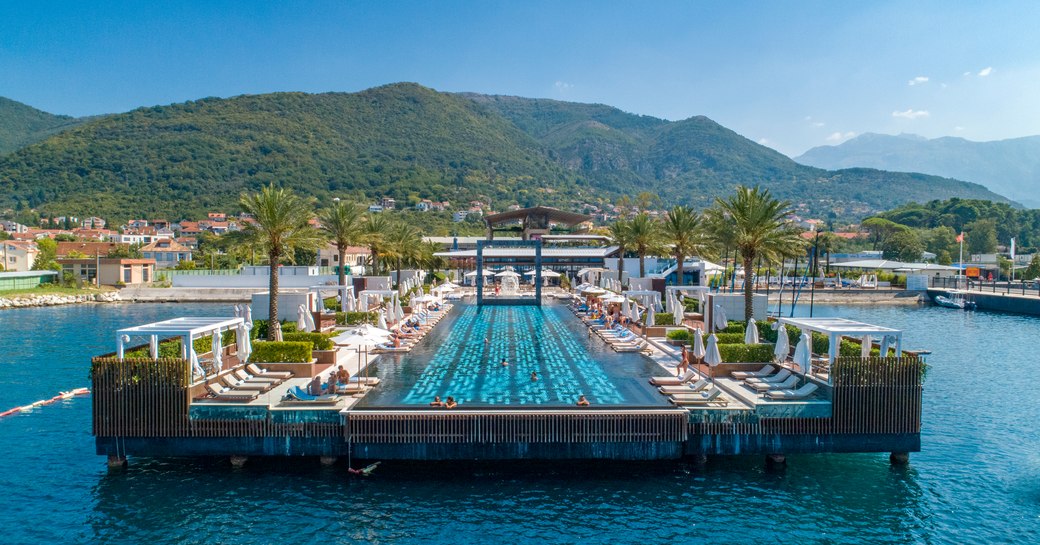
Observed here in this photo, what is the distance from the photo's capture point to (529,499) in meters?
15.6

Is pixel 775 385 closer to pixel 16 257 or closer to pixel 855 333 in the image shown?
pixel 855 333

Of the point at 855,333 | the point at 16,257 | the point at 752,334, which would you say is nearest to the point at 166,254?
the point at 16,257

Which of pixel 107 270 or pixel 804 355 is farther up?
pixel 107 270

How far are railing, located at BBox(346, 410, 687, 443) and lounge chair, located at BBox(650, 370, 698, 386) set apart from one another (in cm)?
373

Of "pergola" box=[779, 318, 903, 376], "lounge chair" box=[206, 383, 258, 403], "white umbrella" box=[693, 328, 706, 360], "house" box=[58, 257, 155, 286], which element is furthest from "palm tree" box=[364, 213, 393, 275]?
"house" box=[58, 257, 155, 286]

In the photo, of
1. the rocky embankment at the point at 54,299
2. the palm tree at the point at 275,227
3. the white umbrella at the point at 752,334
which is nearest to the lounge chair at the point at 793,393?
the white umbrella at the point at 752,334

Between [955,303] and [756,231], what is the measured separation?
169 ft

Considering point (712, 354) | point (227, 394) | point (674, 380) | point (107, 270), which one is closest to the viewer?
point (227, 394)

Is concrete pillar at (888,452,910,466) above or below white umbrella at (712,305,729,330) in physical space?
below

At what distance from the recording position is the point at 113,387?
16.8 metres

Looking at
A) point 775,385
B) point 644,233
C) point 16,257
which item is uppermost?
point 644,233

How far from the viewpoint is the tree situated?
120875 millimetres

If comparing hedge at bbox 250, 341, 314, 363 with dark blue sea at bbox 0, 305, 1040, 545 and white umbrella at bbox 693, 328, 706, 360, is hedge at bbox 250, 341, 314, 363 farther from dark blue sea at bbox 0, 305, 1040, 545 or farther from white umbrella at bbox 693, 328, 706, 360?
white umbrella at bbox 693, 328, 706, 360

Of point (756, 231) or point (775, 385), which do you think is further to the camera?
point (756, 231)
